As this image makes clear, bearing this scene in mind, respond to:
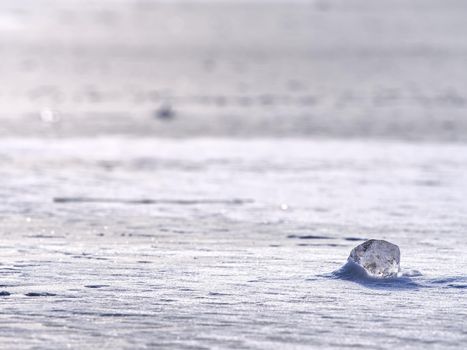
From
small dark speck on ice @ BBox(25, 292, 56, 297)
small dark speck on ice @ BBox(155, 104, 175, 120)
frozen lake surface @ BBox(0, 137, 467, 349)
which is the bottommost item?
small dark speck on ice @ BBox(25, 292, 56, 297)

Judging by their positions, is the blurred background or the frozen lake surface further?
the blurred background

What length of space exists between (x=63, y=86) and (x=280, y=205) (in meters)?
11.5

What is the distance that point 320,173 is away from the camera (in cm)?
1115

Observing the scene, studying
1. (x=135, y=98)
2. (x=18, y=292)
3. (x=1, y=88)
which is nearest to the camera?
(x=18, y=292)

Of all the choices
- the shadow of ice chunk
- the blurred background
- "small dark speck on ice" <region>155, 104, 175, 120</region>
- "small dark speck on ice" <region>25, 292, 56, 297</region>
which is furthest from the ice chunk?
"small dark speck on ice" <region>155, 104, 175, 120</region>

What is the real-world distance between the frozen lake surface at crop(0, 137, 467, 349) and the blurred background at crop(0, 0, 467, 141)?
267 centimetres

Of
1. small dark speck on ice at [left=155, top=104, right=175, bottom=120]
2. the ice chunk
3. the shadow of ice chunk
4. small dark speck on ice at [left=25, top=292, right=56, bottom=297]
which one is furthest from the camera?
small dark speck on ice at [left=155, top=104, right=175, bottom=120]

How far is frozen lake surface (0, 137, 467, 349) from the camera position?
17.5ft

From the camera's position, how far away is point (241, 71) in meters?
22.1

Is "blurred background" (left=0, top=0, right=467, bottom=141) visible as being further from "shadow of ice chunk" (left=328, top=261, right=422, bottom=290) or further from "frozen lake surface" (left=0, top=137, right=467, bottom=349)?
"shadow of ice chunk" (left=328, top=261, right=422, bottom=290)

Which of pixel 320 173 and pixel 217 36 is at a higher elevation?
pixel 217 36

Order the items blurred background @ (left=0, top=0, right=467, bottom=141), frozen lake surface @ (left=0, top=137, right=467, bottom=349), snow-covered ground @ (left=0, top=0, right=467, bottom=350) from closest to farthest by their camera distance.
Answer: frozen lake surface @ (left=0, top=137, right=467, bottom=349) → snow-covered ground @ (left=0, top=0, right=467, bottom=350) → blurred background @ (left=0, top=0, right=467, bottom=141)

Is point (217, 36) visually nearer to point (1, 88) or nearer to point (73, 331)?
point (1, 88)

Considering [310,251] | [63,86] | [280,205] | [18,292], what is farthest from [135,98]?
[18,292]
